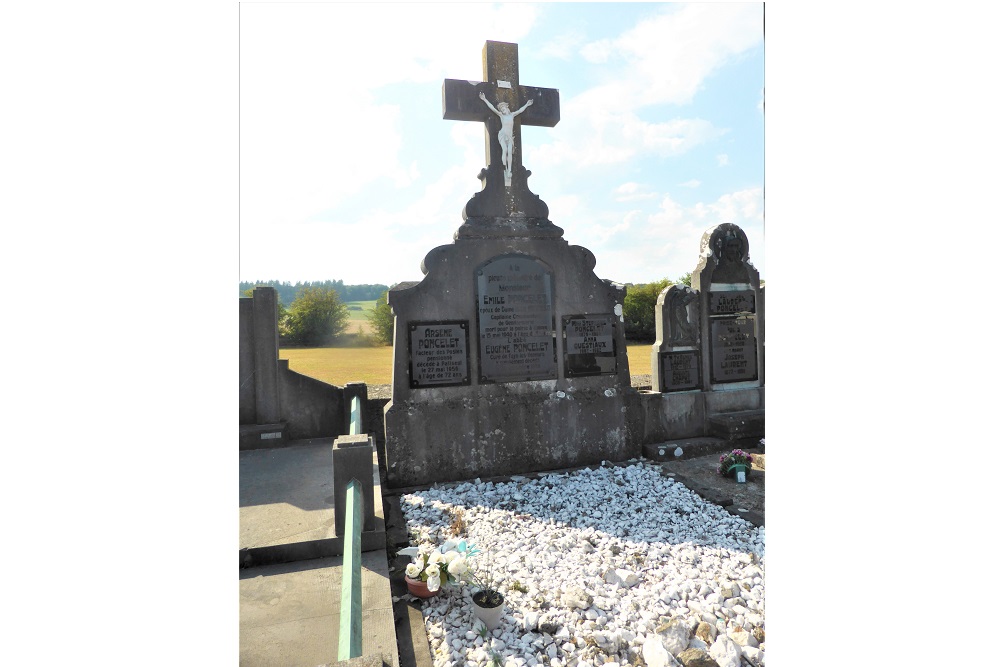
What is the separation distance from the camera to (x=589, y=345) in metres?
6.33

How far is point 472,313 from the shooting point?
19.4ft

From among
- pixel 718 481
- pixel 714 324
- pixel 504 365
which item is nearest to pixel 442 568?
pixel 504 365

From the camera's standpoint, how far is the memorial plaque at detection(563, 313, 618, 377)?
6246 mm

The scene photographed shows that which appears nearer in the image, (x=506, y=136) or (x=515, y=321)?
(x=515, y=321)

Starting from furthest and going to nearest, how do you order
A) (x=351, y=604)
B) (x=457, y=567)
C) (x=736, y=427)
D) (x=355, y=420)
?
1. (x=736, y=427)
2. (x=355, y=420)
3. (x=457, y=567)
4. (x=351, y=604)

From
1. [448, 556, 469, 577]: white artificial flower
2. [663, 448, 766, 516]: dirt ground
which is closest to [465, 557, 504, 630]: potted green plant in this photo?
[448, 556, 469, 577]: white artificial flower

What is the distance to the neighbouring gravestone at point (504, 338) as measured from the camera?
225 inches

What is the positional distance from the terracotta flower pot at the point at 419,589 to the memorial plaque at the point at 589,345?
3365 millimetres

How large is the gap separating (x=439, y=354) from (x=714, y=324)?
163 inches

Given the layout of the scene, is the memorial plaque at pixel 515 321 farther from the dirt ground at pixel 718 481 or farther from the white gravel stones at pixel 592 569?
the dirt ground at pixel 718 481

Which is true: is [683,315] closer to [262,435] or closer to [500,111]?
[500,111]

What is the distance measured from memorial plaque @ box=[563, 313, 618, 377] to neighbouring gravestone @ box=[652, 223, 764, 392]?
1102 mm

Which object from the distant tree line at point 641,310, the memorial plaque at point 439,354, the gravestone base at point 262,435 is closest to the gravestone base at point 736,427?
the memorial plaque at point 439,354

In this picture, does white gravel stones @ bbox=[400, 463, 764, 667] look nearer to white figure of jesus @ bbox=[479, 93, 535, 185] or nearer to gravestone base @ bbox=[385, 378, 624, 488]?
gravestone base @ bbox=[385, 378, 624, 488]
